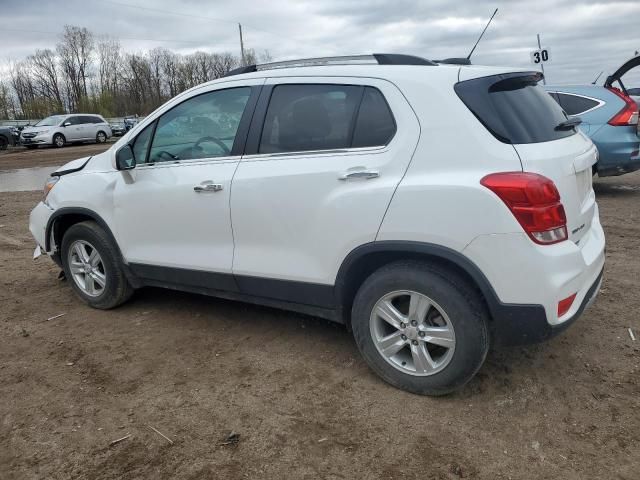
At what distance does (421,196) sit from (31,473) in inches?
91.6

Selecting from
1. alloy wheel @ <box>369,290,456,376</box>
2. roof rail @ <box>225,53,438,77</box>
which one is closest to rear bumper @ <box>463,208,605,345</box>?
alloy wheel @ <box>369,290,456,376</box>

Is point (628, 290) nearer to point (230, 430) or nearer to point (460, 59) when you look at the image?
point (460, 59)

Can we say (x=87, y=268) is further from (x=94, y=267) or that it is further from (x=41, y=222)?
(x=41, y=222)

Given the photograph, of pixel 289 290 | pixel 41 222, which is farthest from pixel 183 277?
pixel 41 222

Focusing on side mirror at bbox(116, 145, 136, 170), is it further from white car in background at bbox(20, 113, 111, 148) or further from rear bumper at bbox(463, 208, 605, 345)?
white car in background at bbox(20, 113, 111, 148)

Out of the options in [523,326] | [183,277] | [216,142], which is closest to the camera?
[523,326]

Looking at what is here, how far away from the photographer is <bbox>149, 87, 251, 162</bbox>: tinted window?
3.69 meters

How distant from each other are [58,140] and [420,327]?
2897cm

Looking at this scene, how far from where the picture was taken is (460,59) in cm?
353

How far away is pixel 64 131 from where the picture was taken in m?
28.0

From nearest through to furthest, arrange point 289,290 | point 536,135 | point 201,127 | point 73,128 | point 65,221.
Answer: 1. point 536,135
2. point 289,290
3. point 201,127
4. point 65,221
5. point 73,128

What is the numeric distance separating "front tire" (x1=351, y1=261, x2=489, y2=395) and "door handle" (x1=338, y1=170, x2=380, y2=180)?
0.51m

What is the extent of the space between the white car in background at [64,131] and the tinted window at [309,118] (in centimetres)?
2743

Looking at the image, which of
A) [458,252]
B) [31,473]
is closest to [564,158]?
[458,252]
